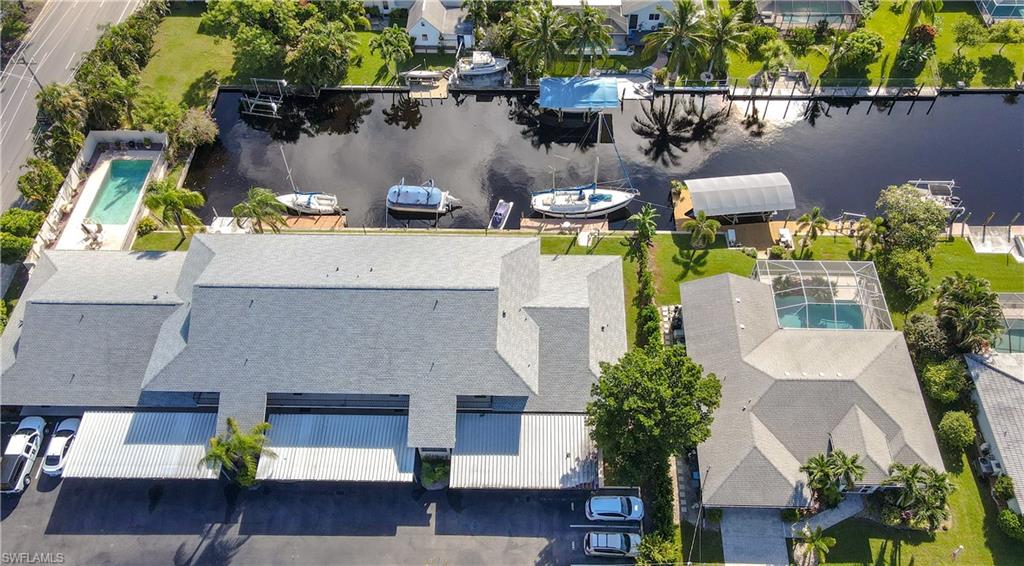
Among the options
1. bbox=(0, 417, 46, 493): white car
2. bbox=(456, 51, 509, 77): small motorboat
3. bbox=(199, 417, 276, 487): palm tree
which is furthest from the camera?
bbox=(456, 51, 509, 77): small motorboat

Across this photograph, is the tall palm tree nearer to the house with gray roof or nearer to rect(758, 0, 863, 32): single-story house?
the house with gray roof

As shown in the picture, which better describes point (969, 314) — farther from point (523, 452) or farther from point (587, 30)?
point (587, 30)

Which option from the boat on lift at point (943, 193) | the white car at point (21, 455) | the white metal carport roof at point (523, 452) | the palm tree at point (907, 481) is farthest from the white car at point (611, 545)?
the boat on lift at point (943, 193)

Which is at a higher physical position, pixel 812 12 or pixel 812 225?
pixel 812 12

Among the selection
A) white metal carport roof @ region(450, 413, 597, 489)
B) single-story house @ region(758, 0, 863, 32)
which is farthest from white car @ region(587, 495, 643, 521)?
single-story house @ region(758, 0, 863, 32)

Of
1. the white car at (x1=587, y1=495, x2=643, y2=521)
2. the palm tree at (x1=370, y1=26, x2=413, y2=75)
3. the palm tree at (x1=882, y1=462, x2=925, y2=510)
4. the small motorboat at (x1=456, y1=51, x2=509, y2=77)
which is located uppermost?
the palm tree at (x1=370, y1=26, x2=413, y2=75)

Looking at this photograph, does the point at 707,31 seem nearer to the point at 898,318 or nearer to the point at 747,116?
the point at 747,116

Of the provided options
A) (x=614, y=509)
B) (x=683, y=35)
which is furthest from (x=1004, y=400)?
(x=683, y=35)
